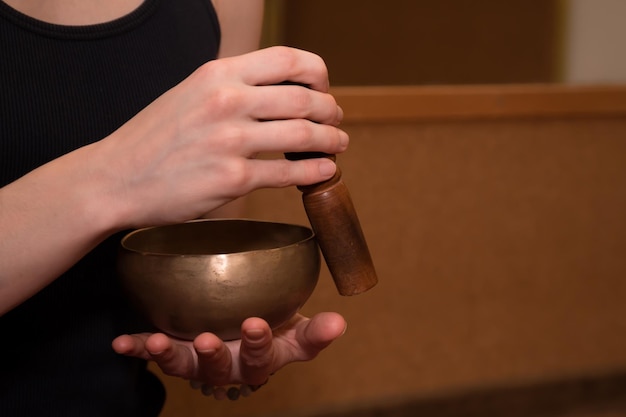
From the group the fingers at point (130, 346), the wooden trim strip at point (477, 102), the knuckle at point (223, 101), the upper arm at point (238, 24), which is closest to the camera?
the knuckle at point (223, 101)

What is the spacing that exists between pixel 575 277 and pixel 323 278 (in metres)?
0.78

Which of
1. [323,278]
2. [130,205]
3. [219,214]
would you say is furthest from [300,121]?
[323,278]

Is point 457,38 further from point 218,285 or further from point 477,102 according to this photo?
point 218,285

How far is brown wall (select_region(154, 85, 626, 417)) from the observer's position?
1.98m

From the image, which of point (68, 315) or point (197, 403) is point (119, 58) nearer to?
point (68, 315)

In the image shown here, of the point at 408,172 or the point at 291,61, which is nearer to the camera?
the point at 291,61

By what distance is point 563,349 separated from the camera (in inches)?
89.0

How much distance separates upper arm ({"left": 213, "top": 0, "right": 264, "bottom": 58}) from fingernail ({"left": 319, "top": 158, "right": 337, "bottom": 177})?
0.36 metres

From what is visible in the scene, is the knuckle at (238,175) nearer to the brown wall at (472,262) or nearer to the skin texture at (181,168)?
the skin texture at (181,168)

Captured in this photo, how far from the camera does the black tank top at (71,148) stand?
0.74 m

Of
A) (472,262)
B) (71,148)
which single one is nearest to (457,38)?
(472,262)

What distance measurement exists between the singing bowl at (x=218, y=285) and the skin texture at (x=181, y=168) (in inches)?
1.2

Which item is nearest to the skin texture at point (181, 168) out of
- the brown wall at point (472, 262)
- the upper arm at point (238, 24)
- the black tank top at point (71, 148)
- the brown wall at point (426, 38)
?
the black tank top at point (71, 148)

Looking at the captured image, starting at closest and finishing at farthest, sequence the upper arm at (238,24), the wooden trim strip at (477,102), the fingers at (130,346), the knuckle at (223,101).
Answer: the knuckle at (223,101), the fingers at (130,346), the upper arm at (238,24), the wooden trim strip at (477,102)
